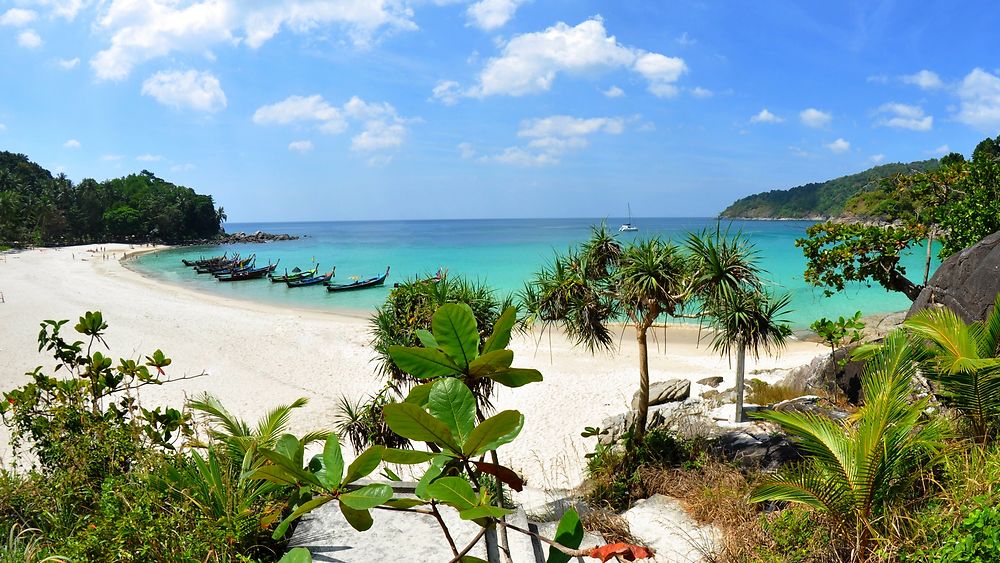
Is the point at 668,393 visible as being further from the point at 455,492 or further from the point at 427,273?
the point at 455,492

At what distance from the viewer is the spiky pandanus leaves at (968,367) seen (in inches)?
161

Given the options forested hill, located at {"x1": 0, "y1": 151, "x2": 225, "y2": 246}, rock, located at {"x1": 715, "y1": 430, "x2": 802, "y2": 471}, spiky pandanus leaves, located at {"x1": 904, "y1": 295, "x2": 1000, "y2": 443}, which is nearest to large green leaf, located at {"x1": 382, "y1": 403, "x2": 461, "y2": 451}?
spiky pandanus leaves, located at {"x1": 904, "y1": 295, "x2": 1000, "y2": 443}

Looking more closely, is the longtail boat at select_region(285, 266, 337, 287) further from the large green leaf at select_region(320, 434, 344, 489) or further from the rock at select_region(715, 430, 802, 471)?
the large green leaf at select_region(320, 434, 344, 489)

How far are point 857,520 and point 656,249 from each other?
367cm

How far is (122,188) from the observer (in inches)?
3612

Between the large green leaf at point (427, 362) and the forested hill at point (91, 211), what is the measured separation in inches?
3040

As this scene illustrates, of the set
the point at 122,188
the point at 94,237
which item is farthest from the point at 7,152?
the point at 94,237

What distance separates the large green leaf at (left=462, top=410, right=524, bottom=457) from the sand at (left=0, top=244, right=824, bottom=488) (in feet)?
19.8

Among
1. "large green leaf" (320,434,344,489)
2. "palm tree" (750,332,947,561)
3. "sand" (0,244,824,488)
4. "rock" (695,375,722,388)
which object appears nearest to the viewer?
"large green leaf" (320,434,344,489)

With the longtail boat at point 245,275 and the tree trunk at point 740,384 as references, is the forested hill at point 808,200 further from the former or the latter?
the tree trunk at point 740,384

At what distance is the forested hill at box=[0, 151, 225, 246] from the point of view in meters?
64.2

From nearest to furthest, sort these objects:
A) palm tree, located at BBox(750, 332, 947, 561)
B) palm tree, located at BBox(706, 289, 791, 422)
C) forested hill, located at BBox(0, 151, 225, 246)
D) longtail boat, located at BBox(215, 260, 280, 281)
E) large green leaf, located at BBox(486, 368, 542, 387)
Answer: large green leaf, located at BBox(486, 368, 542, 387) < palm tree, located at BBox(750, 332, 947, 561) < palm tree, located at BBox(706, 289, 791, 422) < longtail boat, located at BBox(215, 260, 280, 281) < forested hill, located at BBox(0, 151, 225, 246)

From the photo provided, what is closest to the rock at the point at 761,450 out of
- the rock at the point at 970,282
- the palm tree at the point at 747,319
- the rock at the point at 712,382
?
the palm tree at the point at 747,319

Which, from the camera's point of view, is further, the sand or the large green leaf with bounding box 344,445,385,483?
the sand
